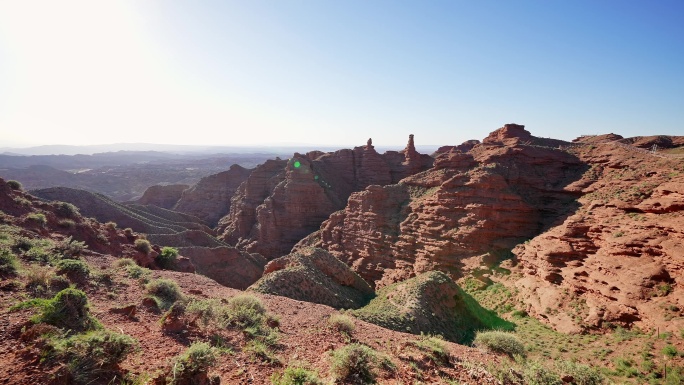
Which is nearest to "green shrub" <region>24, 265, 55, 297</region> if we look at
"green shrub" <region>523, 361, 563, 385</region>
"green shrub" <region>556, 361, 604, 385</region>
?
"green shrub" <region>523, 361, 563, 385</region>

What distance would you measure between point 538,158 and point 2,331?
4242 cm

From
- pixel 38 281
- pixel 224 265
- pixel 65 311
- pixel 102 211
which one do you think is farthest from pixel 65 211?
pixel 65 311

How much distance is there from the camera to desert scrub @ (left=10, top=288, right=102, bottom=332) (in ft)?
24.7

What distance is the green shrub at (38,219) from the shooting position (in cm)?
2041

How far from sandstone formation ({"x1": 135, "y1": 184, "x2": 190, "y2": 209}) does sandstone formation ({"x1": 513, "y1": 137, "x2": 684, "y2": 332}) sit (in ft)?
261

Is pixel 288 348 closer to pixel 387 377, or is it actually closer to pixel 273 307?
pixel 387 377

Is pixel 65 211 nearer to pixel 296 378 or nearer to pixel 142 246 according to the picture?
pixel 142 246

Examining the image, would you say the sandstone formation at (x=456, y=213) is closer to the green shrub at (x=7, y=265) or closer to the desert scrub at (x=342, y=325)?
the desert scrub at (x=342, y=325)

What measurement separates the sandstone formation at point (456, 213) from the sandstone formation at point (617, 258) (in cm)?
287

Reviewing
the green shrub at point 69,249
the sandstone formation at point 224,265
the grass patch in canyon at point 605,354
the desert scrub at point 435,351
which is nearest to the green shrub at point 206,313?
the desert scrub at point 435,351

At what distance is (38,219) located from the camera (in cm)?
2094

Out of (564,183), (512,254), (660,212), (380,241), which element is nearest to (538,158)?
(564,183)

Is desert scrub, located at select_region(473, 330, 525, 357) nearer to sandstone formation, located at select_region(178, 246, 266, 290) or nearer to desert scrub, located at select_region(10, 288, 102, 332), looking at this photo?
desert scrub, located at select_region(10, 288, 102, 332)

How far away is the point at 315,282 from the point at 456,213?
18.0 meters
